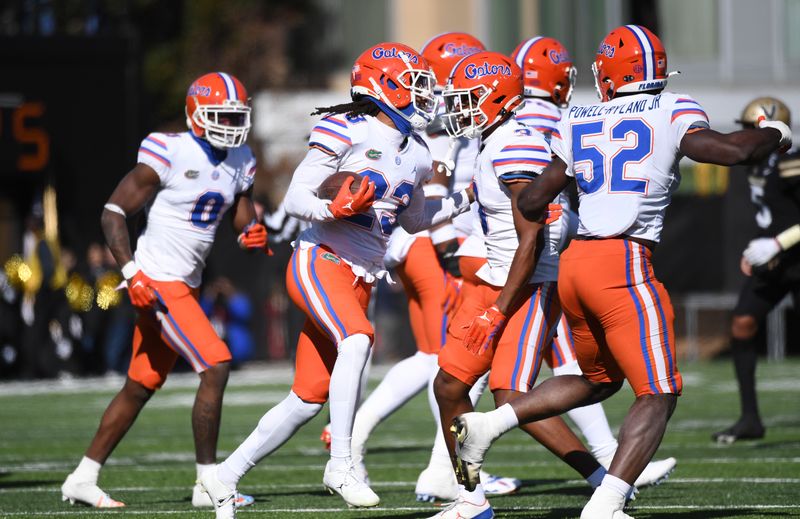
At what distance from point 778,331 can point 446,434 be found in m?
13.4

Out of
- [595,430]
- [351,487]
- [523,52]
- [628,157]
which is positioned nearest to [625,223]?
[628,157]

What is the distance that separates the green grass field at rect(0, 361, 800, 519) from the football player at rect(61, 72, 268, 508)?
403mm

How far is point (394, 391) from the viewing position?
25.6 ft

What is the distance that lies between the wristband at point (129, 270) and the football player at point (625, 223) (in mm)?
2111

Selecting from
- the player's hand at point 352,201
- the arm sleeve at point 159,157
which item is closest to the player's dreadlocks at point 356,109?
the player's hand at point 352,201

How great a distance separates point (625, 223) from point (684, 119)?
45 centimetres

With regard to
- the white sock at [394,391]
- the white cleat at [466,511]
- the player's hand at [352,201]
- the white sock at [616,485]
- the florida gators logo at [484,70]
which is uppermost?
the florida gators logo at [484,70]

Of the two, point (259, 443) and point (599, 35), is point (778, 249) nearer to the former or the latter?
point (259, 443)

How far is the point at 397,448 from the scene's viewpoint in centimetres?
973

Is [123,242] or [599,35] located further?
[599,35]

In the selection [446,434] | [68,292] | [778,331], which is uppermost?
[446,434]

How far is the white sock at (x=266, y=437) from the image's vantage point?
19.4 feet

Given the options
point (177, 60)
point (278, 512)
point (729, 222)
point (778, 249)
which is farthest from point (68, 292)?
point (177, 60)

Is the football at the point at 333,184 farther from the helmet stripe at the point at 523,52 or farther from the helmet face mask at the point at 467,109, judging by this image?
the helmet stripe at the point at 523,52
